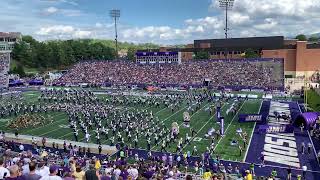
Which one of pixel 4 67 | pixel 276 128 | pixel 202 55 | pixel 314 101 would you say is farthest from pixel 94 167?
pixel 202 55

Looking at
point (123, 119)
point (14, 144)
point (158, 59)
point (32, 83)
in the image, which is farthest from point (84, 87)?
point (14, 144)

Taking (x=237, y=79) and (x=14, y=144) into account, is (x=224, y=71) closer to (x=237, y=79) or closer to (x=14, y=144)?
(x=237, y=79)

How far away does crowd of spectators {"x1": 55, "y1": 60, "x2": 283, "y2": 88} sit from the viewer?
184 feet

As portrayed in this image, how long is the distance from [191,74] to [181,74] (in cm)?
158

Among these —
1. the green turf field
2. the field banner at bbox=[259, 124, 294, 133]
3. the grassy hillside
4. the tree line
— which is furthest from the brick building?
the field banner at bbox=[259, 124, 294, 133]

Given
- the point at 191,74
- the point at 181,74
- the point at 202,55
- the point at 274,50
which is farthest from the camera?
the point at 202,55

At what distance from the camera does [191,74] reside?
59.7m

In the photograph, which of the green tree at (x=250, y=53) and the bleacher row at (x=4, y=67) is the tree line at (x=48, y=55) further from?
the green tree at (x=250, y=53)

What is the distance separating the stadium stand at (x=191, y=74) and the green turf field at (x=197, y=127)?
15434mm

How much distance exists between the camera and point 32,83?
6312 centimetres

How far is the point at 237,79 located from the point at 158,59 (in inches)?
625

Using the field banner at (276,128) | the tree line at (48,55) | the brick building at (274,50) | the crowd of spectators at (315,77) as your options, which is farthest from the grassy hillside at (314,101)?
the tree line at (48,55)

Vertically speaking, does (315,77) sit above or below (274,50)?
below

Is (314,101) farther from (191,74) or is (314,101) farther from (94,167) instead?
(94,167)
